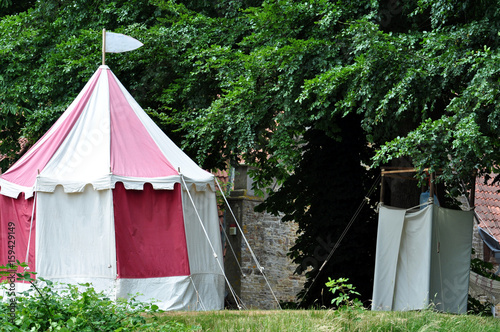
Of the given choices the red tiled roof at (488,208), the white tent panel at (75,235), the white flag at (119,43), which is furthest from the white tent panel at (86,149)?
the red tiled roof at (488,208)

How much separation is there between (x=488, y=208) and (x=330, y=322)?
449 inches

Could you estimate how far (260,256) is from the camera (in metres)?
16.2

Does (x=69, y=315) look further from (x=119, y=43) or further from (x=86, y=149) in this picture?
(x=119, y=43)

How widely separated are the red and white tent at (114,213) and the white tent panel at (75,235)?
12mm

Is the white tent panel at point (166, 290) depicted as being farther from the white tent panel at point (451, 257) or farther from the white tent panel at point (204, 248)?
the white tent panel at point (451, 257)

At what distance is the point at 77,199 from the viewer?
8.87 m

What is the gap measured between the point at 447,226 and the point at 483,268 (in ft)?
11.4

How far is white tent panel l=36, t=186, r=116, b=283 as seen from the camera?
340 inches

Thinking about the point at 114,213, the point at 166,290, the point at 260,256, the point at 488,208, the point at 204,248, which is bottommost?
the point at 260,256

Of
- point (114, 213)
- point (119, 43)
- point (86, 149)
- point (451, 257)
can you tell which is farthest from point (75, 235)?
point (451, 257)

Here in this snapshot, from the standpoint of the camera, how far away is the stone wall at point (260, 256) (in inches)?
628

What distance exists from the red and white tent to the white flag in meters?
1.20

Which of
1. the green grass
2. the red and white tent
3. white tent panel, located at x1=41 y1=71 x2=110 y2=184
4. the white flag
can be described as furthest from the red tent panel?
the white flag

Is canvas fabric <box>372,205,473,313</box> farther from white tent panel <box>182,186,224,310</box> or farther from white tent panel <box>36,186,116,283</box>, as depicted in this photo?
white tent panel <box>36,186,116,283</box>
